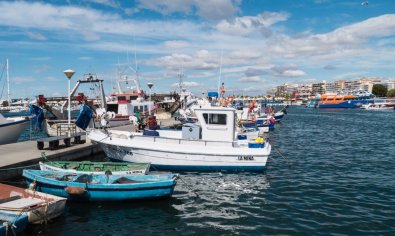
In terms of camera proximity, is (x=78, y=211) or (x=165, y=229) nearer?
(x=165, y=229)

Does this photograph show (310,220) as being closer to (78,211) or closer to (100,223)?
(100,223)

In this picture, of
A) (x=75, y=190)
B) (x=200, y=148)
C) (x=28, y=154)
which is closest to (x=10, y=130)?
(x=28, y=154)

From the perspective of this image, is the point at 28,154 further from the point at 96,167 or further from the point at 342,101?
the point at 342,101

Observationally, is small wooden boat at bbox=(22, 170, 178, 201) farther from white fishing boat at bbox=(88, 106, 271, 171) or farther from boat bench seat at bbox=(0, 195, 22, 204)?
white fishing boat at bbox=(88, 106, 271, 171)

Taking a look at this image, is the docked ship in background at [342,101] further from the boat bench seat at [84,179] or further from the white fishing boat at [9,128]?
the boat bench seat at [84,179]

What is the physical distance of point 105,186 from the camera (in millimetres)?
12188

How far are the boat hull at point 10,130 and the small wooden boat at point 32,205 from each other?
45.0 ft

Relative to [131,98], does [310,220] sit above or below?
below

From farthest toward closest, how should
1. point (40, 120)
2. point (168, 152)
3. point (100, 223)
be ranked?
point (40, 120)
point (168, 152)
point (100, 223)

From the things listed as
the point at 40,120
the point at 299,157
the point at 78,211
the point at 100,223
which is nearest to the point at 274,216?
the point at 100,223

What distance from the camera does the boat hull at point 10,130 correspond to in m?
22.8

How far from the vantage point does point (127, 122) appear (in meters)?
37.5

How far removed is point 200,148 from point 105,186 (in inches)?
270

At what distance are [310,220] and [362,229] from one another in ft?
5.41
